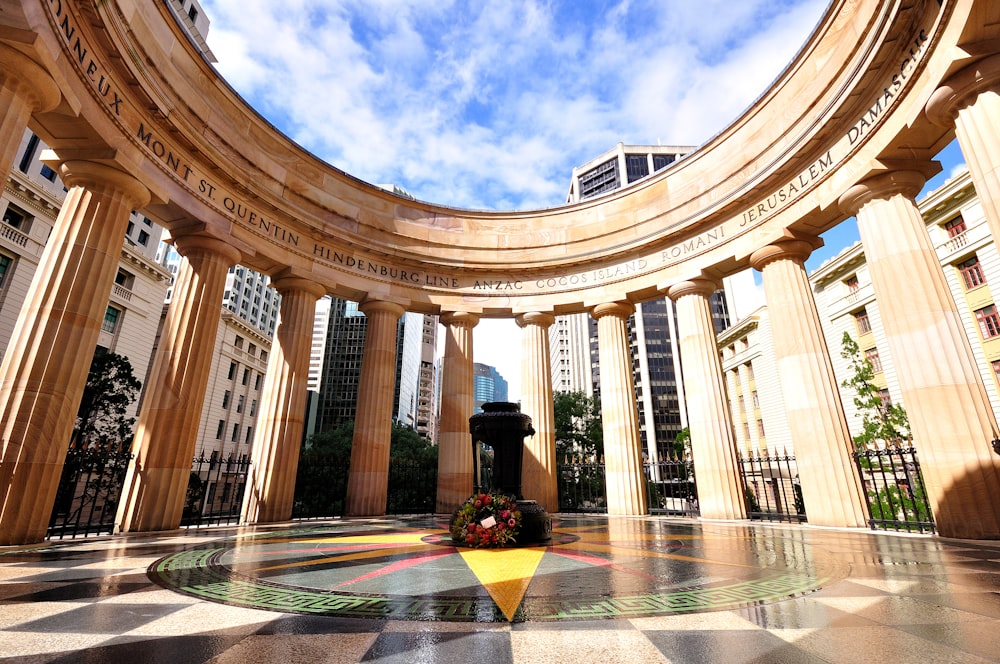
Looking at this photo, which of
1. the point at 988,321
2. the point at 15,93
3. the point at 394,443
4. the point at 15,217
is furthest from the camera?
the point at 394,443

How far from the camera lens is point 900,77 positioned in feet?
36.8

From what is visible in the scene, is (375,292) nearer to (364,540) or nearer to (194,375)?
(194,375)

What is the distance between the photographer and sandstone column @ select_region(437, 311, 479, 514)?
18484mm

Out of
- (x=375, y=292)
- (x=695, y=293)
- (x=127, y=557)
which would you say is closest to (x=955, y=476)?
(x=695, y=293)

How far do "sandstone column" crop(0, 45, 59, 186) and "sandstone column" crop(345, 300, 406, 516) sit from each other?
1114 cm

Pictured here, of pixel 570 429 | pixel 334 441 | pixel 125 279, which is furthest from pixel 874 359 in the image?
pixel 125 279

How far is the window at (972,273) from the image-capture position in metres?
26.7

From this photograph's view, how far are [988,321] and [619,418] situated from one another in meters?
26.0

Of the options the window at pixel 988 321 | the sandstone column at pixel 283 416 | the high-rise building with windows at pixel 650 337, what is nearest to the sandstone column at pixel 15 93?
the sandstone column at pixel 283 416

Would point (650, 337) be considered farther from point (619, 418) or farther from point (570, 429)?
point (619, 418)

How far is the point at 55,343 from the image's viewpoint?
9.88m

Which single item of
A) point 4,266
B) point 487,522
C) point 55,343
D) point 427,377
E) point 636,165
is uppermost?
point 636,165

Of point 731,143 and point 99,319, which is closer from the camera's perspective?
point 99,319

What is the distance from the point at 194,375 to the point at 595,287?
15.6 metres
